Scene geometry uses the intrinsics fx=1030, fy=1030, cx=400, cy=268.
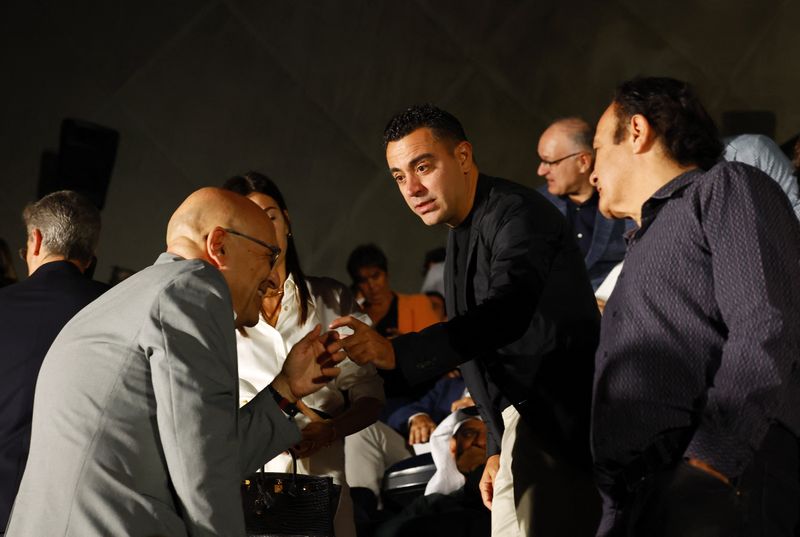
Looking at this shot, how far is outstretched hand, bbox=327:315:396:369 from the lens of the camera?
2.29 metres

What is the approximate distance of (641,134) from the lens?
6.68 feet

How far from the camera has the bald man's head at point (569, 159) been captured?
4441mm

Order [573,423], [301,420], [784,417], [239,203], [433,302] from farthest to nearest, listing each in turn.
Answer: [433,302]
[301,420]
[573,423]
[239,203]
[784,417]

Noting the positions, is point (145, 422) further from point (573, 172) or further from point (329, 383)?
point (573, 172)

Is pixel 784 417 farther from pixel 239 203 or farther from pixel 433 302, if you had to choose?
pixel 433 302

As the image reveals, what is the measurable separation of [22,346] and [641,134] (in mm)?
1674

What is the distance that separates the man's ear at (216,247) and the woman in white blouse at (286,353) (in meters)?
0.75

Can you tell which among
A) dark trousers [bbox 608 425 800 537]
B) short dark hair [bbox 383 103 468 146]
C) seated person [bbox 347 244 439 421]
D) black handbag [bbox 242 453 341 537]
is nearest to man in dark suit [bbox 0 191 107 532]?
black handbag [bbox 242 453 341 537]

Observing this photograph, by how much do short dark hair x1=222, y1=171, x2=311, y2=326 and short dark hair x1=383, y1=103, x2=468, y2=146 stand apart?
50 centimetres

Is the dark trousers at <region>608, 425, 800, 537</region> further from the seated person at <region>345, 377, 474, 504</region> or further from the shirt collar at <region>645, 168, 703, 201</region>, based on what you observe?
the seated person at <region>345, 377, 474, 504</region>

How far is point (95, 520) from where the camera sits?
1.69 metres

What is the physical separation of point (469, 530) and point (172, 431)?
200 cm

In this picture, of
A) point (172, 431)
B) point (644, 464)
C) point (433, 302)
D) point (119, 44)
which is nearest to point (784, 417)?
point (644, 464)

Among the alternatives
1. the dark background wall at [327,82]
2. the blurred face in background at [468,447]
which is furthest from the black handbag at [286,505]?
the dark background wall at [327,82]
